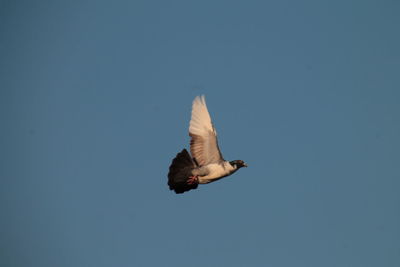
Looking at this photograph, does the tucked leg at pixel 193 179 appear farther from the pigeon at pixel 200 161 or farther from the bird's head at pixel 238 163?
the bird's head at pixel 238 163

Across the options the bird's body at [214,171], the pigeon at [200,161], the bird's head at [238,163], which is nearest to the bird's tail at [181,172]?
the pigeon at [200,161]

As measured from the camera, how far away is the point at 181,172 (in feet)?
78.9

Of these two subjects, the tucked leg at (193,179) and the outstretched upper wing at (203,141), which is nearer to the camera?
the tucked leg at (193,179)

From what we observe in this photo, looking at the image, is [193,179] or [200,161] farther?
[200,161]

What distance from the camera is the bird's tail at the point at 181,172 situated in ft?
78.3

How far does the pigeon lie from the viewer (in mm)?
23953

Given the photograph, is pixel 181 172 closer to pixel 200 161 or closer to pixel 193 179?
pixel 193 179

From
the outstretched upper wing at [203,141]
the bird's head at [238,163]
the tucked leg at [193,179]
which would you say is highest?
the outstretched upper wing at [203,141]

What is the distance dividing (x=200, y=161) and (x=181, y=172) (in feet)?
3.04

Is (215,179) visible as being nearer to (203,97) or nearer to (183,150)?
(183,150)

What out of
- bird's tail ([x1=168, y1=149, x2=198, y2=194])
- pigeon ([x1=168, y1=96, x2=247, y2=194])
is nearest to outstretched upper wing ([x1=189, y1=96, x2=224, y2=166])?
pigeon ([x1=168, y1=96, x2=247, y2=194])

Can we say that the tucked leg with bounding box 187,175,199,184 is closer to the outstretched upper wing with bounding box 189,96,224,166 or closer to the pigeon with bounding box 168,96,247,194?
the pigeon with bounding box 168,96,247,194

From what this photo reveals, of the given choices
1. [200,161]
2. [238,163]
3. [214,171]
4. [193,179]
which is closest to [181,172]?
[193,179]

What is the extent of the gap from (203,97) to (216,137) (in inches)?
70.3
